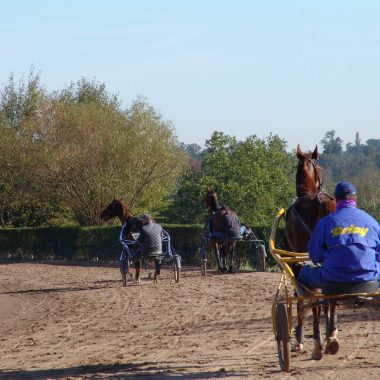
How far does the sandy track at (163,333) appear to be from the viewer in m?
9.94

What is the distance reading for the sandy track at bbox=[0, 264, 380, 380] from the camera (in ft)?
32.6

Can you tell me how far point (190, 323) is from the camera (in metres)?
14.4

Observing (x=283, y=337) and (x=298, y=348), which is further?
(x=298, y=348)

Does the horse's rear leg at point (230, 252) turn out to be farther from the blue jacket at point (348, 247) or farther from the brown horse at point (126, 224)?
the blue jacket at point (348, 247)

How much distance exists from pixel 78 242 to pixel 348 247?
27.4 m

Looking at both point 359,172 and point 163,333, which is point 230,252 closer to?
point 163,333

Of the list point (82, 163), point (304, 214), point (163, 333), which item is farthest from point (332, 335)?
point (82, 163)

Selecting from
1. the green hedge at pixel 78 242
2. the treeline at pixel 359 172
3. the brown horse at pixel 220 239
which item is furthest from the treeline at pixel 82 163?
the treeline at pixel 359 172

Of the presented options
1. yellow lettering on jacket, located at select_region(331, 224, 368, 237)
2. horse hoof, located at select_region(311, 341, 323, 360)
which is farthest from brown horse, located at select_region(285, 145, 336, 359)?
yellow lettering on jacket, located at select_region(331, 224, 368, 237)

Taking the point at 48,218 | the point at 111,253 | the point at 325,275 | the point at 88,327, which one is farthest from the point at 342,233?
the point at 48,218

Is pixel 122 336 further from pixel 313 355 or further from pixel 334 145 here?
pixel 334 145

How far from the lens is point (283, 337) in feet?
30.5

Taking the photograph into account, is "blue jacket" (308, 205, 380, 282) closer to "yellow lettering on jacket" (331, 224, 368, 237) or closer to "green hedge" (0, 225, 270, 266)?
"yellow lettering on jacket" (331, 224, 368, 237)

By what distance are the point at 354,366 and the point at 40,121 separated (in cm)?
3615
